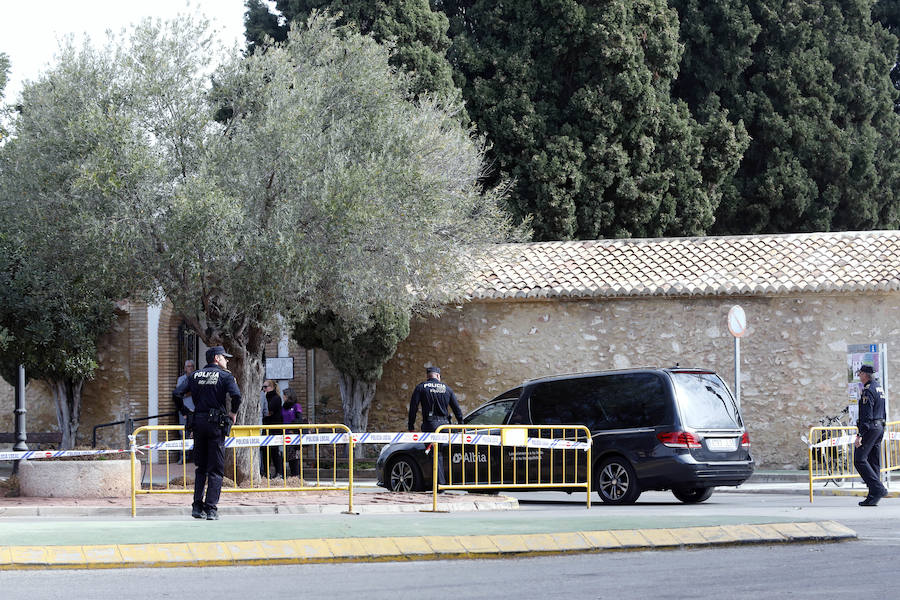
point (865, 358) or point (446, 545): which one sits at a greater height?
point (865, 358)

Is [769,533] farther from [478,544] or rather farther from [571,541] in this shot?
[478,544]

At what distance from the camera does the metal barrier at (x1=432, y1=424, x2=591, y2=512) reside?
15.2m

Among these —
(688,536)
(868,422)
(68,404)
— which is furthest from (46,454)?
(68,404)

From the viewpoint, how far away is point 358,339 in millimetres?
23672

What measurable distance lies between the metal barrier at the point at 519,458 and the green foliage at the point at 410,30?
13.3m

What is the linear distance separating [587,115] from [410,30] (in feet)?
16.1

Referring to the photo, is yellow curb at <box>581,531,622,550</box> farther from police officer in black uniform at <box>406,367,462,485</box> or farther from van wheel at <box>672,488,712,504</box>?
police officer in black uniform at <box>406,367,462,485</box>

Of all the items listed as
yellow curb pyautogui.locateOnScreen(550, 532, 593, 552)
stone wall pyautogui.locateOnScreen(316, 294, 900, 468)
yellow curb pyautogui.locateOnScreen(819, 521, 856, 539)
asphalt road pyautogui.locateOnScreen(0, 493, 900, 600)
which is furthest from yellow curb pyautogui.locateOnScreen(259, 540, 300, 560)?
stone wall pyautogui.locateOnScreen(316, 294, 900, 468)

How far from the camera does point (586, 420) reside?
16031 mm

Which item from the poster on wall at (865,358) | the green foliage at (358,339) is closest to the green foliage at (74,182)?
the green foliage at (358,339)

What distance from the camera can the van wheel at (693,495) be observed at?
16.0 metres

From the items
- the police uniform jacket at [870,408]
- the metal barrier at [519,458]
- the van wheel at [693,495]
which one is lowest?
the van wheel at [693,495]

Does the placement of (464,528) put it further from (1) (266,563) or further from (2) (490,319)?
(2) (490,319)

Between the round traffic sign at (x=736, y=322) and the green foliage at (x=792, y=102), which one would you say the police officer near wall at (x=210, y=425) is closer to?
the round traffic sign at (x=736, y=322)
